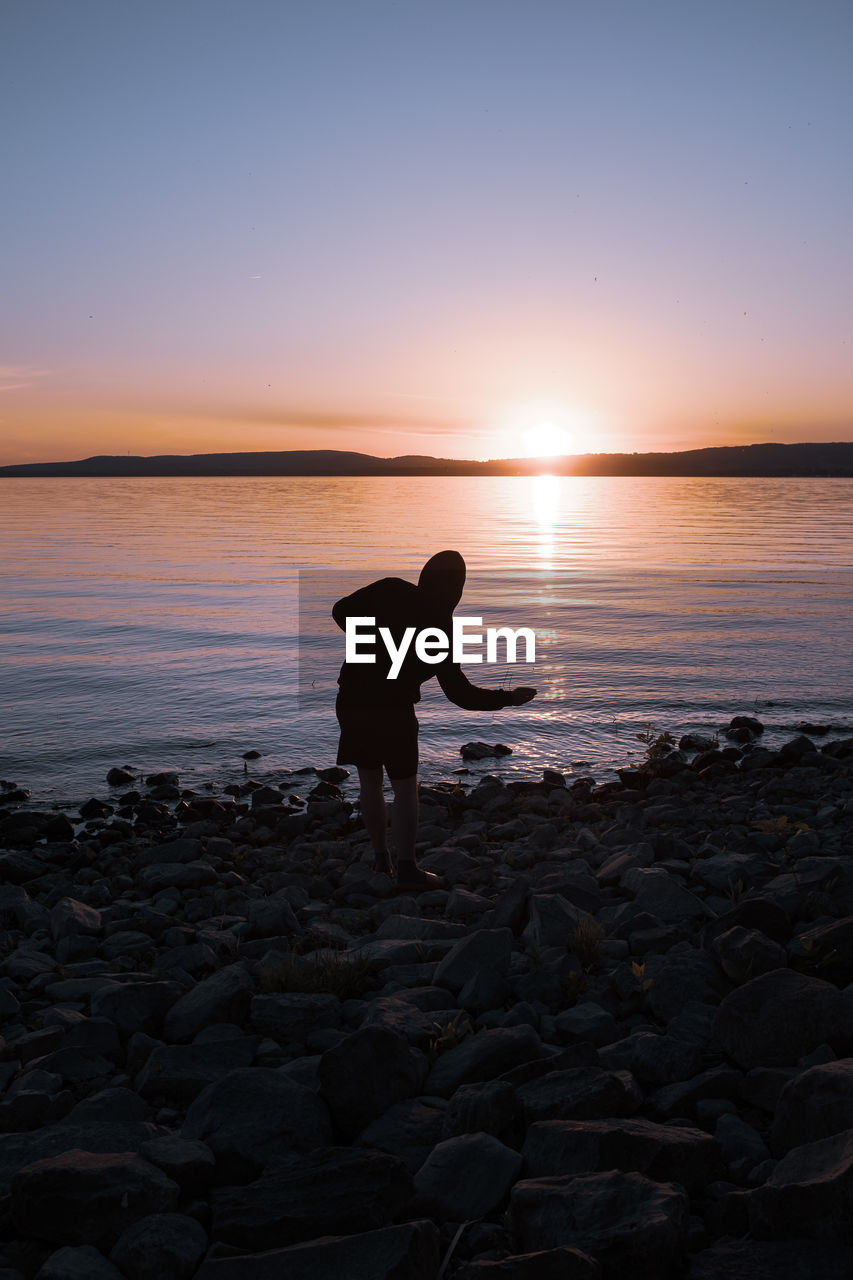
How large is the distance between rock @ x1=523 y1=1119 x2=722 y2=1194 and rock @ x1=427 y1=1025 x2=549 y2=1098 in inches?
24.0

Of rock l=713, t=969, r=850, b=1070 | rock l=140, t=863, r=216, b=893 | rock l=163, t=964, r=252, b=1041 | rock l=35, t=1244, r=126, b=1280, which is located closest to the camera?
rock l=35, t=1244, r=126, b=1280

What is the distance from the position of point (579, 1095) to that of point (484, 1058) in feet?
1.69

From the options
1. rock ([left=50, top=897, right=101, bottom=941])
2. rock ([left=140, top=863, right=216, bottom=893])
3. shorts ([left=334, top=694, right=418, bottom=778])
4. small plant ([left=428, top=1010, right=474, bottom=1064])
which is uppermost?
shorts ([left=334, top=694, right=418, bottom=778])

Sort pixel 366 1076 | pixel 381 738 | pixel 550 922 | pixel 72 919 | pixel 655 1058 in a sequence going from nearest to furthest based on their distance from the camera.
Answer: pixel 366 1076
pixel 655 1058
pixel 550 922
pixel 72 919
pixel 381 738

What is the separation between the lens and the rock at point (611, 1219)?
2828 mm

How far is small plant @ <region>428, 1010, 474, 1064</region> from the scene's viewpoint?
166 inches

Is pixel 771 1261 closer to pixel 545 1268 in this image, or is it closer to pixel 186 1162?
pixel 545 1268

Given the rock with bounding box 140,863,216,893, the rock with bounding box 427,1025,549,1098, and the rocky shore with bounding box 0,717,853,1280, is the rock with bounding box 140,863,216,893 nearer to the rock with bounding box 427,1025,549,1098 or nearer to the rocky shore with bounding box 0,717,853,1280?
the rocky shore with bounding box 0,717,853,1280

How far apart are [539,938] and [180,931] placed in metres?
2.38

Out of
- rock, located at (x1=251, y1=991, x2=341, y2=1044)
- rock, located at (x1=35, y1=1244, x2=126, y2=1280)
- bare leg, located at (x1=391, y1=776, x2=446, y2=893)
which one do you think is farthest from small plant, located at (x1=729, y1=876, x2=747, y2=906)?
rock, located at (x1=35, y1=1244, x2=126, y2=1280)

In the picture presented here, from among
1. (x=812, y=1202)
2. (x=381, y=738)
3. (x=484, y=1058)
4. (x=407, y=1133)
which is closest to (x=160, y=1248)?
(x=407, y=1133)

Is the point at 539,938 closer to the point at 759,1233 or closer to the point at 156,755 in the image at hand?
the point at 759,1233

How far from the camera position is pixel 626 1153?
3.25 m

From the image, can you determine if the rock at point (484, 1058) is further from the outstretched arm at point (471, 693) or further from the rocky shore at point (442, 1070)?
the outstretched arm at point (471, 693)
